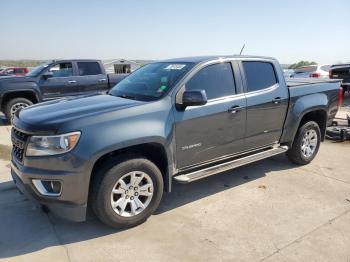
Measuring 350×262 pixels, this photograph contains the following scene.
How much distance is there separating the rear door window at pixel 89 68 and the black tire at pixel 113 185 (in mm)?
7510

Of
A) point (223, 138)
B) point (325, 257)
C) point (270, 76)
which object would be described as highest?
point (270, 76)

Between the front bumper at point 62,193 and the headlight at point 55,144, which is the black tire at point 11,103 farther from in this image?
the headlight at point 55,144

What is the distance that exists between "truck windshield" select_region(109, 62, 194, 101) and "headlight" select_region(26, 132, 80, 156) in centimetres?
106

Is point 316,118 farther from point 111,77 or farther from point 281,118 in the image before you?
point 111,77

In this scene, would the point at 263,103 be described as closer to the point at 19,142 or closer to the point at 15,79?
the point at 19,142

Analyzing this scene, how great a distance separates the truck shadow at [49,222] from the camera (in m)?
3.33

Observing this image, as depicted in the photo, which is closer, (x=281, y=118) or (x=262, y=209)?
(x=262, y=209)

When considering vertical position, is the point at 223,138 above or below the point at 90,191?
above

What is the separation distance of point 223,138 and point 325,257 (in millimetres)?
1791

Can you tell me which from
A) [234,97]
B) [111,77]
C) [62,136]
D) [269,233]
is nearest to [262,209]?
[269,233]

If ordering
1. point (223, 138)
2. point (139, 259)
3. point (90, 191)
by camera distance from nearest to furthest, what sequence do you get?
point (139, 259) < point (90, 191) < point (223, 138)

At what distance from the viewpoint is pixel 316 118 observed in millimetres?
5840

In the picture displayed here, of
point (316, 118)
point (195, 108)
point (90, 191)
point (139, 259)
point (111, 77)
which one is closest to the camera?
point (139, 259)

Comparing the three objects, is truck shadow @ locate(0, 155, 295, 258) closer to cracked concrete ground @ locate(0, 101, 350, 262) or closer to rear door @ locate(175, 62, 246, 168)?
cracked concrete ground @ locate(0, 101, 350, 262)
